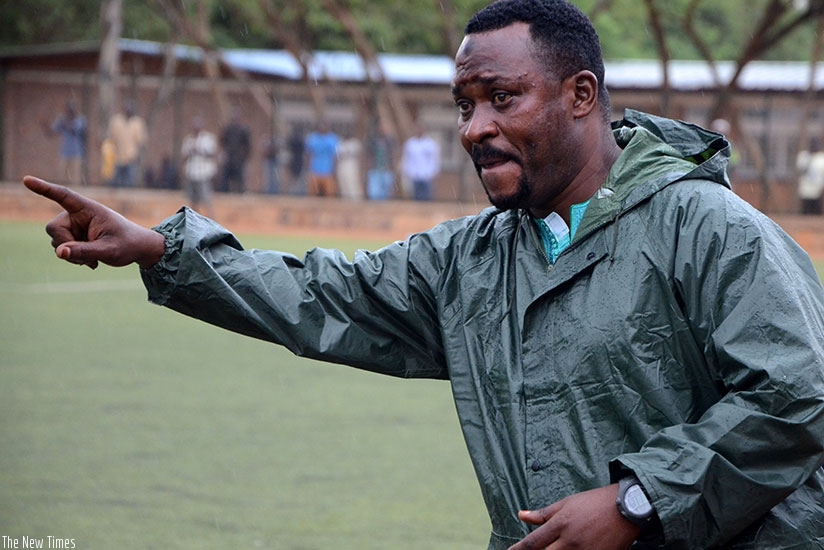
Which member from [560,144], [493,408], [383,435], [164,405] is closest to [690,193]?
[560,144]

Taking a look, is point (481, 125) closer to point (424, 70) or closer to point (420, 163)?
point (420, 163)

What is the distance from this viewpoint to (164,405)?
8.34 m

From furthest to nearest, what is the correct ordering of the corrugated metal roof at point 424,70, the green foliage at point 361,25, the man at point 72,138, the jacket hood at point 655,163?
the green foliage at point 361,25, the corrugated metal roof at point 424,70, the man at point 72,138, the jacket hood at point 655,163

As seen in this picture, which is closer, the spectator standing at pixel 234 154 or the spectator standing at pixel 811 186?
the spectator standing at pixel 811 186

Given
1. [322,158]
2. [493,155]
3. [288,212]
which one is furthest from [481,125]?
[322,158]

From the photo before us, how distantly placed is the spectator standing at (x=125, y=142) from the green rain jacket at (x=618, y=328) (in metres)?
26.8

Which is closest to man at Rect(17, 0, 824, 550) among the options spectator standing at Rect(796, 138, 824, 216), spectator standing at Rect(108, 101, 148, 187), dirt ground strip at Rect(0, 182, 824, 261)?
dirt ground strip at Rect(0, 182, 824, 261)

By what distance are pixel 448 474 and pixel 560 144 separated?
4.34 metres

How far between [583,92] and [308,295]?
2.71 ft

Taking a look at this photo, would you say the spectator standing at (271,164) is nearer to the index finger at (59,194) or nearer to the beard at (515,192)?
the index finger at (59,194)

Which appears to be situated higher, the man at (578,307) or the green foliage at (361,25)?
the green foliage at (361,25)

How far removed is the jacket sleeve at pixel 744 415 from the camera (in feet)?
7.63

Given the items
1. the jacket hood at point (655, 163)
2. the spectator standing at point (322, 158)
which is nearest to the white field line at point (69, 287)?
the jacket hood at point (655, 163)

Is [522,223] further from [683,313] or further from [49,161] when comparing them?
[49,161]
